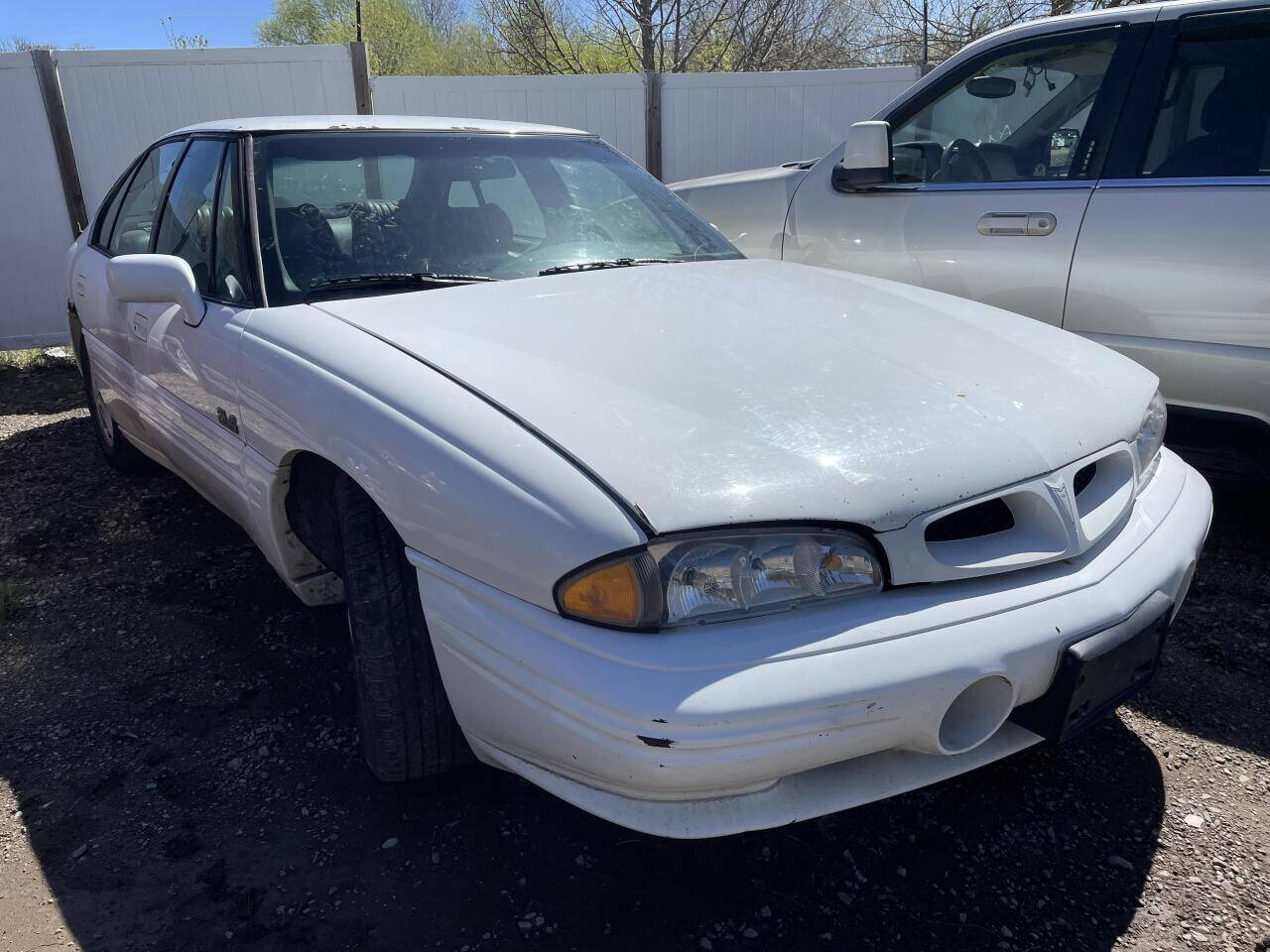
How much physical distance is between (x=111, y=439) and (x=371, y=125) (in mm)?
2180

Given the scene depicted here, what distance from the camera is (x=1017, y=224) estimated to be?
3328 mm

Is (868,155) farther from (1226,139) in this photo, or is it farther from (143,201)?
(143,201)

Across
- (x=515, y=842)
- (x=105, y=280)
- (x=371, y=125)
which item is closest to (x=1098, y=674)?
(x=515, y=842)

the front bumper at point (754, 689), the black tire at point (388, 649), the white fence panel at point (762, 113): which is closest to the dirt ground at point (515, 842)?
the black tire at point (388, 649)

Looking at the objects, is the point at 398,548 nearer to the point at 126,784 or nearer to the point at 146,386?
the point at 126,784

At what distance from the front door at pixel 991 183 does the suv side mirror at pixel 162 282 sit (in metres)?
2.53

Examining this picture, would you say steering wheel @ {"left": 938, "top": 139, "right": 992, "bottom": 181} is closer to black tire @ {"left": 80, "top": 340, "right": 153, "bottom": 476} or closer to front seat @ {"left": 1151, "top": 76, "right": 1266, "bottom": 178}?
front seat @ {"left": 1151, "top": 76, "right": 1266, "bottom": 178}

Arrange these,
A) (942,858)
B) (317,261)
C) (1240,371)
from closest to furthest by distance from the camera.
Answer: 1. (942,858)
2. (317,261)
3. (1240,371)

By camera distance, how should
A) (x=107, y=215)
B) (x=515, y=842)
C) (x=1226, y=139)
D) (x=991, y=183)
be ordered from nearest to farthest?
(x=515, y=842) → (x=1226, y=139) → (x=991, y=183) → (x=107, y=215)

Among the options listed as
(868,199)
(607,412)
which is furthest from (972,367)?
(868,199)

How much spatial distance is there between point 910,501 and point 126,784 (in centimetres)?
195

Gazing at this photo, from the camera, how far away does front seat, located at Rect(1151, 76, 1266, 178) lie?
298cm

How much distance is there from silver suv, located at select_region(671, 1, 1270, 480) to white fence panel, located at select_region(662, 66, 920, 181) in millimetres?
5552

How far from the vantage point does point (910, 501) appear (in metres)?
1.59
